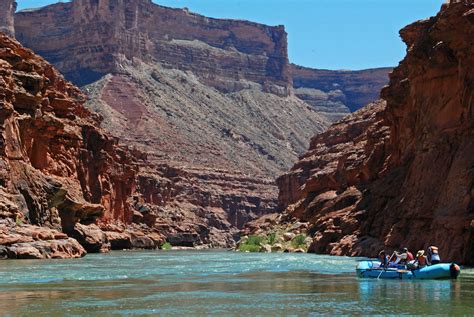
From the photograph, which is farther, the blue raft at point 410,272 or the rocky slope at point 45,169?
the rocky slope at point 45,169

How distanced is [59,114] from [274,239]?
24.5 meters

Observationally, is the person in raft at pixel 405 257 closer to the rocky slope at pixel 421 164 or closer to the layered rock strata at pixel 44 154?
the rocky slope at pixel 421 164

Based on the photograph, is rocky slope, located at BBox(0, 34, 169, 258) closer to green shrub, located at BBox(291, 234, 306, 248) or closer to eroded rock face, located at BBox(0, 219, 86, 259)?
eroded rock face, located at BBox(0, 219, 86, 259)

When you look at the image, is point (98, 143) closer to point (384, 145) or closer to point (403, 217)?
point (384, 145)

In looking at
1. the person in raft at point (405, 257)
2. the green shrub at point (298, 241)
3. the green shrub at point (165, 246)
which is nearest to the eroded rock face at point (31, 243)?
the person in raft at point (405, 257)

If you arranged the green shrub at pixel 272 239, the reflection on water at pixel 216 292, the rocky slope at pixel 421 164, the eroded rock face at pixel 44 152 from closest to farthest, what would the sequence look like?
the reflection on water at pixel 216 292
the rocky slope at pixel 421 164
the eroded rock face at pixel 44 152
the green shrub at pixel 272 239

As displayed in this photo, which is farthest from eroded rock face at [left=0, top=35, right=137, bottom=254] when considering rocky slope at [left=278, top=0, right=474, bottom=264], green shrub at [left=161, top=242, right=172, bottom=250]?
rocky slope at [left=278, top=0, right=474, bottom=264]

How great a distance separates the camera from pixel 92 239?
251ft

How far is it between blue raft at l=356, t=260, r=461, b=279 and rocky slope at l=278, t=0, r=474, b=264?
19.1ft

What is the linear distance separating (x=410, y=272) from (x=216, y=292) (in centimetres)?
1021

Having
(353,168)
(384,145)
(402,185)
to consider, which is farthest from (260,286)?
(353,168)

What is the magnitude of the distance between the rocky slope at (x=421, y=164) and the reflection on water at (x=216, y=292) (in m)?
6.50

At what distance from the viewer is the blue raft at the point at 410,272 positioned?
127 feet

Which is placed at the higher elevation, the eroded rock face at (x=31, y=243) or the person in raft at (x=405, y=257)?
the eroded rock face at (x=31, y=243)
